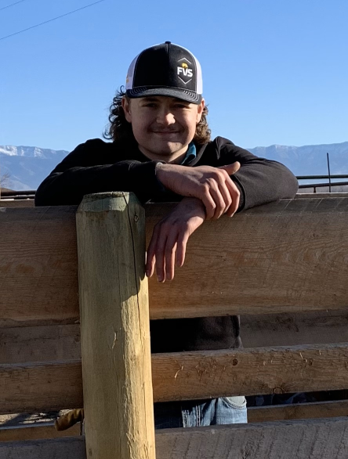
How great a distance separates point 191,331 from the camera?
2.31 meters

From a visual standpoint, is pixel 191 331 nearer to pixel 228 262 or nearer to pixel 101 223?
pixel 228 262

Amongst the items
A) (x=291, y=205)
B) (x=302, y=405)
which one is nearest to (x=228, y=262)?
(x=291, y=205)

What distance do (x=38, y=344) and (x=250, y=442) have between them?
3.40 m

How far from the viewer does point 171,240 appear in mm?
1876

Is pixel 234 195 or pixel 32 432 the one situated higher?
pixel 234 195

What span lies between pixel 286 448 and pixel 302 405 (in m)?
2.62

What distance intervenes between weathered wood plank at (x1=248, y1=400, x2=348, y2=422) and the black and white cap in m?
2.55

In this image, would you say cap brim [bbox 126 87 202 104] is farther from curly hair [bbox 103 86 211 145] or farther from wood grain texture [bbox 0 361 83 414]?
wood grain texture [bbox 0 361 83 414]

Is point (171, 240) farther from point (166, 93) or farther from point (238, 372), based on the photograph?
point (166, 93)

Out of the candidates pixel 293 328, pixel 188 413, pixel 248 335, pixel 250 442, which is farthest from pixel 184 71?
pixel 293 328

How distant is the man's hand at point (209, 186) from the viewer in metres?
1.92

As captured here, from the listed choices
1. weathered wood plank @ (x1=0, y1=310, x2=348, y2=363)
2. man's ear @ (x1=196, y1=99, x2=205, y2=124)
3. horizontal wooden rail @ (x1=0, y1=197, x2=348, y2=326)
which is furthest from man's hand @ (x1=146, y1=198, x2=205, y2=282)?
weathered wood plank @ (x1=0, y1=310, x2=348, y2=363)

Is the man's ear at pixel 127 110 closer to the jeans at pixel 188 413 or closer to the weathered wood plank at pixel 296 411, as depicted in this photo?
the jeans at pixel 188 413

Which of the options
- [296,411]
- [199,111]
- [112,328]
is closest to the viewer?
[112,328]
